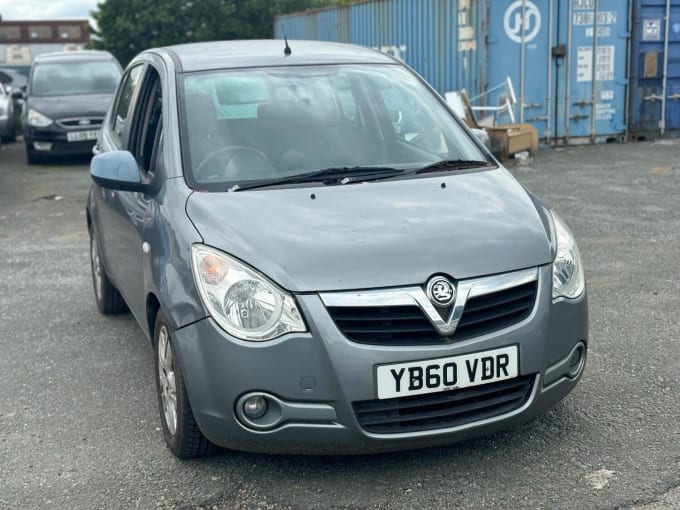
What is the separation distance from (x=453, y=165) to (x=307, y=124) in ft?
2.30

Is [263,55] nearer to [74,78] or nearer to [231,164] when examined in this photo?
[231,164]

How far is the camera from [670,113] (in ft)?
48.1

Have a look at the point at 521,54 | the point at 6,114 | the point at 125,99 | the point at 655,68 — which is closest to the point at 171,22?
the point at 6,114

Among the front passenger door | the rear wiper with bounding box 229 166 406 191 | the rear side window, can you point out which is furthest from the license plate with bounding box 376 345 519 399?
the rear side window

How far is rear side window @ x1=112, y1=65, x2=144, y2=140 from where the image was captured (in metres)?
5.13

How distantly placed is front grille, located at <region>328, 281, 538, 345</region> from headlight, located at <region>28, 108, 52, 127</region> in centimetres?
1189

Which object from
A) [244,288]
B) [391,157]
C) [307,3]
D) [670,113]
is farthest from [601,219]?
[307,3]

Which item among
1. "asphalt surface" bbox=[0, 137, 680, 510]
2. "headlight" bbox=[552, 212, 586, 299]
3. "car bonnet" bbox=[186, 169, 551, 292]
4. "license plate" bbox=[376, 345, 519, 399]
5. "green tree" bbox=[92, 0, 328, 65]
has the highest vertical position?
"green tree" bbox=[92, 0, 328, 65]

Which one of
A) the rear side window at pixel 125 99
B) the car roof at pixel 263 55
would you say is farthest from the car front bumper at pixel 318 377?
the rear side window at pixel 125 99

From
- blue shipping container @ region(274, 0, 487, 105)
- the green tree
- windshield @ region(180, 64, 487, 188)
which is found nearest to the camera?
windshield @ region(180, 64, 487, 188)

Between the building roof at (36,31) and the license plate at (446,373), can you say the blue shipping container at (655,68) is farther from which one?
the building roof at (36,31)

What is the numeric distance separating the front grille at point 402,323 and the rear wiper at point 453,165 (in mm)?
977

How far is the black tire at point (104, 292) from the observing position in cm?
561

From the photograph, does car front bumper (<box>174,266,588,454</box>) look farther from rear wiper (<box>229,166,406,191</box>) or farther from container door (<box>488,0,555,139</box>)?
container door (<box>488,0,555,139</box>)
